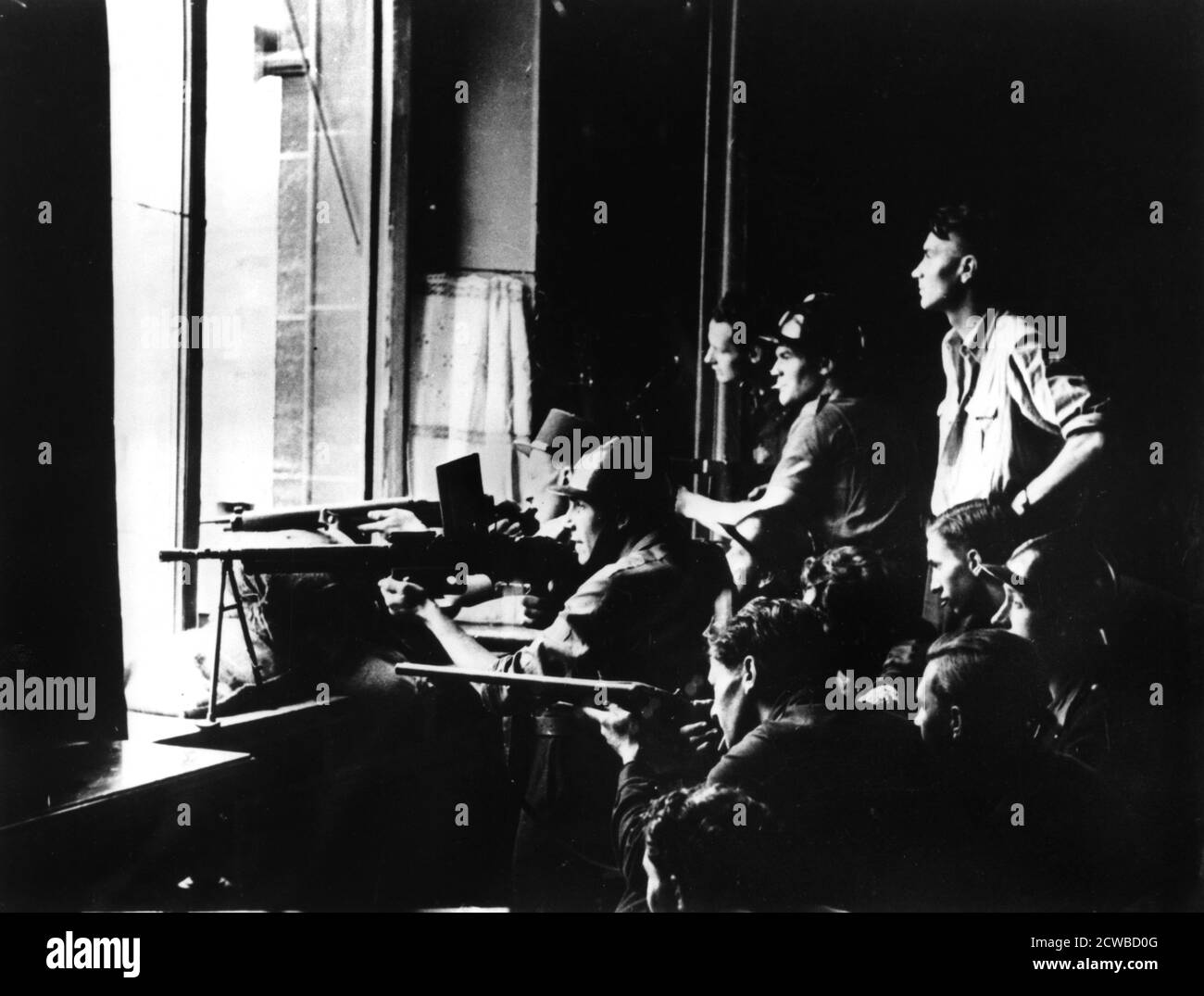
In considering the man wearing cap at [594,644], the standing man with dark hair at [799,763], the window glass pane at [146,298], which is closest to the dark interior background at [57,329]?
the window glass pane at [146,298]

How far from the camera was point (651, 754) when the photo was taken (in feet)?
8.94

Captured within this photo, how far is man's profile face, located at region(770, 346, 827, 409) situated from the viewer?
9.05 ft

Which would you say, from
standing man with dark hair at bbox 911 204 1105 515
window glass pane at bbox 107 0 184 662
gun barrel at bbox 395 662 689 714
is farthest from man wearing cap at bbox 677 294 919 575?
window glass pane at bbox 107 0 184 662

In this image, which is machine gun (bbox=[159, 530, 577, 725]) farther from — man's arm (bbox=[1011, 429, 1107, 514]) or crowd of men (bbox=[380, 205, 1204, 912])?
man's arm (bbox=[1011, 429, 1107, 514])

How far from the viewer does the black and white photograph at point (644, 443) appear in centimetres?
273

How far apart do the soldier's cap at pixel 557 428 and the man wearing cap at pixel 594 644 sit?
0.07m

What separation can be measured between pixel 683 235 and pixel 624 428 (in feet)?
1.81

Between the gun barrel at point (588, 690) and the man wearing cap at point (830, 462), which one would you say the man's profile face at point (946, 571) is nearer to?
the man wearing cap at point (830, 462)

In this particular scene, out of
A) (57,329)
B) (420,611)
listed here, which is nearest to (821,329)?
(420,611)

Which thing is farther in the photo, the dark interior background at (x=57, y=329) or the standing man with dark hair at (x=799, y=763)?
the standing man with dark hair at (x=799, y=763)

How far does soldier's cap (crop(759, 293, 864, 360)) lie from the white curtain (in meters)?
0.69
